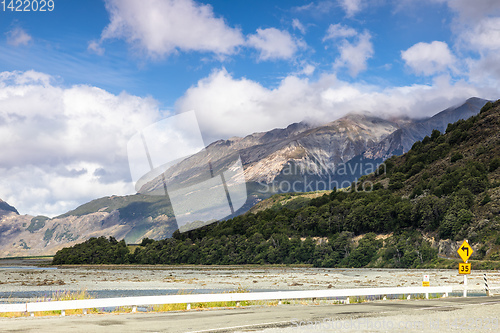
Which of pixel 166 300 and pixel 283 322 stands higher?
pixel 166 300

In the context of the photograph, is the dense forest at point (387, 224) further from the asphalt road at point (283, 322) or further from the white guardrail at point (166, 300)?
the asphalt road at point (283, 322)

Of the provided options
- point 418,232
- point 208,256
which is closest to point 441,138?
point 418,232

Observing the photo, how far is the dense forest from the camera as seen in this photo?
3521 inches

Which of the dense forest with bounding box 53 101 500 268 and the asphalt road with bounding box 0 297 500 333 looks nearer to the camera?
the asphalt road with bounding box 0 297 500 333

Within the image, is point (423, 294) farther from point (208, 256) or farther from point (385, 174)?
point (385, 174)

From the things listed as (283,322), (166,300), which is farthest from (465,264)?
(166,300)

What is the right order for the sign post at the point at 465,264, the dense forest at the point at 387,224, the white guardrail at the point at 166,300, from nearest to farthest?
1. the white guardrail at the point at 166,300
2. the sign post at the point at 465,264
3. the dense forest at the point at 387,224

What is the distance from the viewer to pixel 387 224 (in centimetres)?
10406

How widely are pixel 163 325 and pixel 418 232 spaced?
8753 centimetres

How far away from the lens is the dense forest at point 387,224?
293 ft

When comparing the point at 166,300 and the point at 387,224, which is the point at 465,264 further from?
the point at 387,224

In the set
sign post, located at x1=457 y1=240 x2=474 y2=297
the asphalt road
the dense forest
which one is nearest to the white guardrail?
the asphalt road

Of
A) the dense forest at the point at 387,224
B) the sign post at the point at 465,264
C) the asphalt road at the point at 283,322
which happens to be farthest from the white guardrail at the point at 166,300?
the dense forest at the point at 387,224

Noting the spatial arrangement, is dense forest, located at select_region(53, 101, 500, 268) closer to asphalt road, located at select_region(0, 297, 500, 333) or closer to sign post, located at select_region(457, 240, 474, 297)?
sign post, located at select_region(457, 240, 474, 297)
